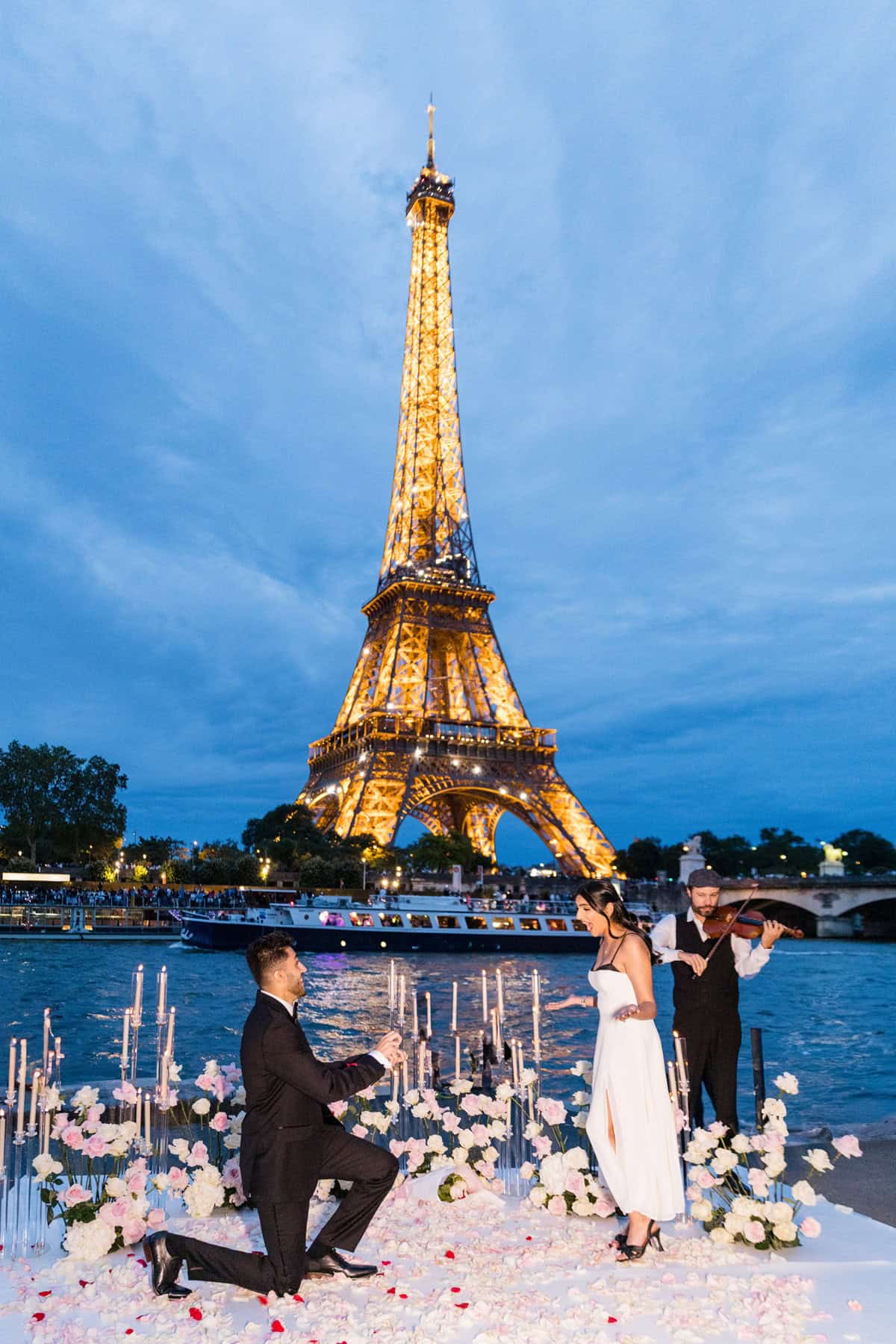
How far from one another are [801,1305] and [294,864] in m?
56.6

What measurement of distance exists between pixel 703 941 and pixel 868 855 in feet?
344

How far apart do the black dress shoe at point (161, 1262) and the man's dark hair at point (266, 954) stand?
1187mm

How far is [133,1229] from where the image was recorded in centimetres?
516

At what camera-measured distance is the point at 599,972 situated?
17.1 feet

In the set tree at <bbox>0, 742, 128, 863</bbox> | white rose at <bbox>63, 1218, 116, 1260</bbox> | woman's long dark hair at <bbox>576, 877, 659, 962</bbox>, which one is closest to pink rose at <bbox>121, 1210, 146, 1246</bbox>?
white rose at <bbox>63, 1218, 116, 1260</bbox>

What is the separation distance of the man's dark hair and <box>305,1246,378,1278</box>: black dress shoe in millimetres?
1438

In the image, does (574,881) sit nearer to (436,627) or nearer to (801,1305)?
(436,627)

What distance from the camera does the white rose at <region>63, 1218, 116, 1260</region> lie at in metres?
5.05

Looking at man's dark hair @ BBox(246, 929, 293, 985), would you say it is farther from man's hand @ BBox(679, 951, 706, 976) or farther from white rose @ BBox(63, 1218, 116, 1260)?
man's hand @ BBox(679, 951, 706, 976)

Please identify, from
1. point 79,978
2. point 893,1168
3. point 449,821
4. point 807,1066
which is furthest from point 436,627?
point 893,1168

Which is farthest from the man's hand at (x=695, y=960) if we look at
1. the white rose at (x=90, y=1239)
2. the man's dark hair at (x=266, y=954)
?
the white rose at (x=90, y=1239)

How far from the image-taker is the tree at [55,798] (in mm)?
73812

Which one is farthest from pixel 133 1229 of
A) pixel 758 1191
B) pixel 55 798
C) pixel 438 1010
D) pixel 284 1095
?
pixel 55 798

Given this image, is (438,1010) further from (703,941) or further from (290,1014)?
(290,1014)
